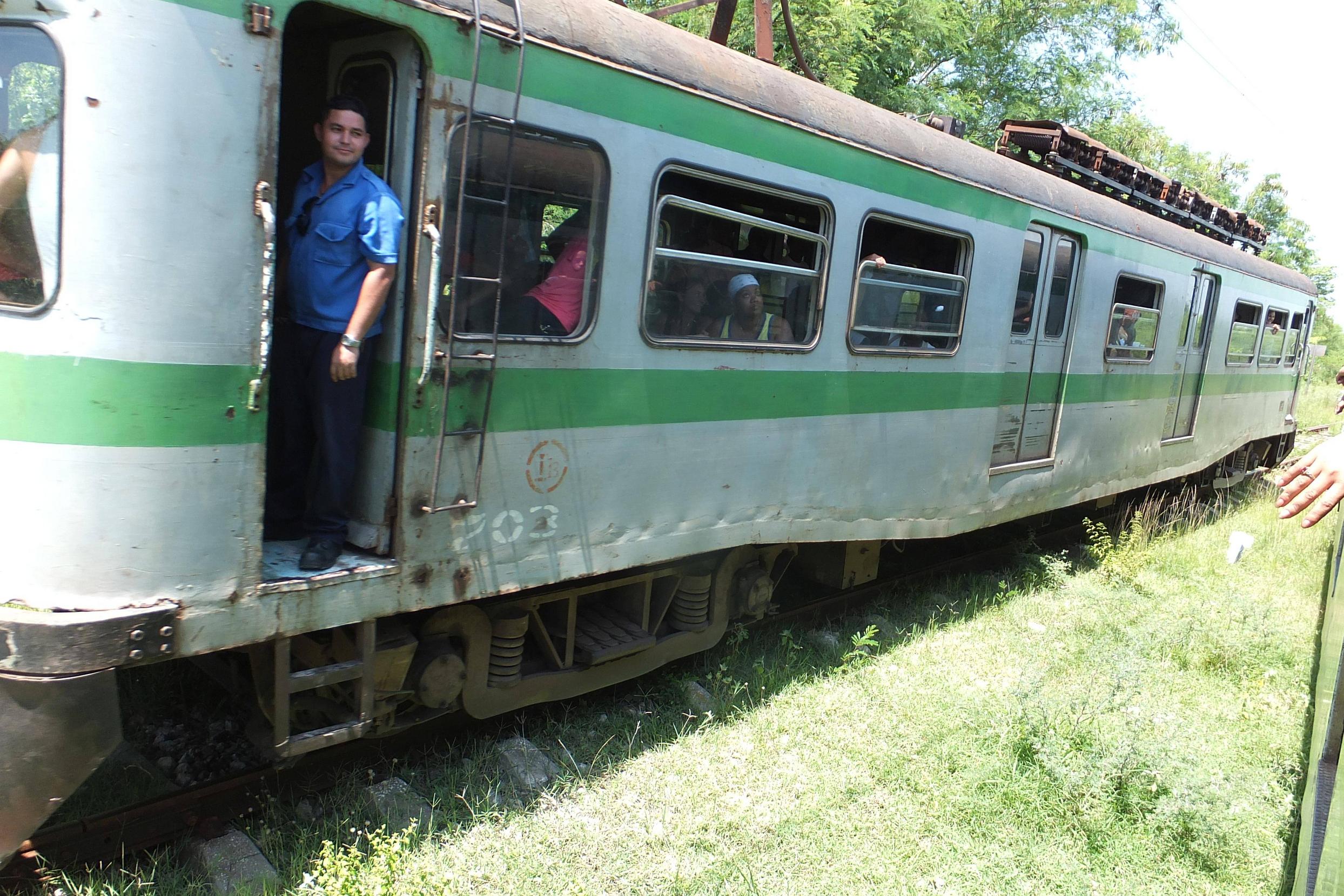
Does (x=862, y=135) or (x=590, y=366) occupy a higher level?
(x=862, y=135)

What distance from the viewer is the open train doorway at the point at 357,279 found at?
335cm

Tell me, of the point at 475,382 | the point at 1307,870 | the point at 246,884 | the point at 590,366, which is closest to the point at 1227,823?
the point at 1307,870

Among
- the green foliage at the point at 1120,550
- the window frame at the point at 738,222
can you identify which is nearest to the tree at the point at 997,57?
the green foliage at the point at 1120,550

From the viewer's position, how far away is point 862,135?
16.9 ft

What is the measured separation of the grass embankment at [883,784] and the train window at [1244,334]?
218 inches

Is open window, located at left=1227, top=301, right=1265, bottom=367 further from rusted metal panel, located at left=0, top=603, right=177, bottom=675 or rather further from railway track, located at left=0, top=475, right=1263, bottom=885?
rusted metal panel, located at left=0, top=603, right=177, bottom=675

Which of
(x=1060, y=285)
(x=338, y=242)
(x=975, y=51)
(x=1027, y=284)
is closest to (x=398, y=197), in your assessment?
(x=338, y=242)

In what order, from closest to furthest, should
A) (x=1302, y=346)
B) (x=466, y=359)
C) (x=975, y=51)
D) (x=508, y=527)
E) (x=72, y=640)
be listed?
(x=72, y=640) → (x=466, y=359) → (x=508, y=527) → (x=1302, y=346) → (x=975, y=51)

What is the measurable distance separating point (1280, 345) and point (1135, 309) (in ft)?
20.0

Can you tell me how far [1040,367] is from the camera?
7.16 metres

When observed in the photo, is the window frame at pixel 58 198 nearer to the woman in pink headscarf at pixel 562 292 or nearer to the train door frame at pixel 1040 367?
the woman in pink headscarf at pixel 562 292

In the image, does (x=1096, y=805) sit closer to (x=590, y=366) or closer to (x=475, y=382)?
(x=590, y=366)

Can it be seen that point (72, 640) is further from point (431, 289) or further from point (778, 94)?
point (778, 94)

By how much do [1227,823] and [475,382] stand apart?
3.67m
